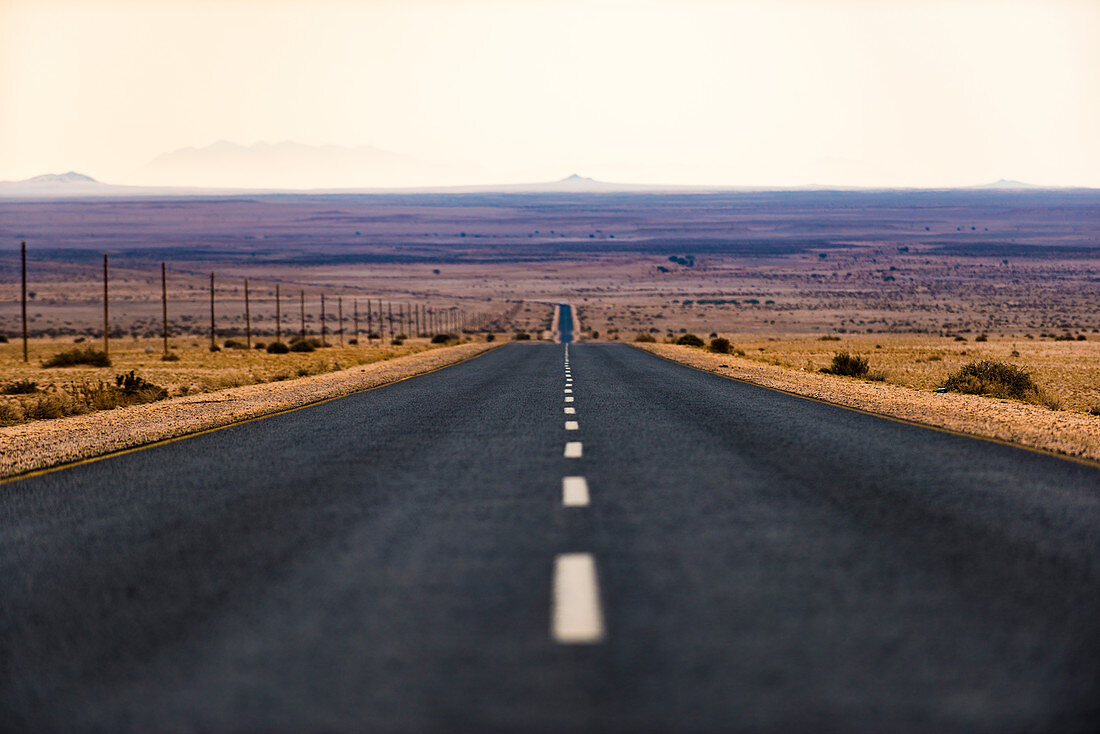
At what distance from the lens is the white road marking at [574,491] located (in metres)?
8.60

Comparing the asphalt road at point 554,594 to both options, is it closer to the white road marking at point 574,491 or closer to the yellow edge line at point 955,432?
the white road marking at point 574,491

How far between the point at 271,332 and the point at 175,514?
341 feet

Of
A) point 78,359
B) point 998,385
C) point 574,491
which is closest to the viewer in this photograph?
point 574,491

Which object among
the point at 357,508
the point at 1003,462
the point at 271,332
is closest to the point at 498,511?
the point at 357,508

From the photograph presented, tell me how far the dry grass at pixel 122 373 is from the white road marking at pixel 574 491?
1426cm

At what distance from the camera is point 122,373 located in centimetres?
4019

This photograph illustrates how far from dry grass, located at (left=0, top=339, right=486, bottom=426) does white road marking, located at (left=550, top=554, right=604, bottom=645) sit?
1671 cm

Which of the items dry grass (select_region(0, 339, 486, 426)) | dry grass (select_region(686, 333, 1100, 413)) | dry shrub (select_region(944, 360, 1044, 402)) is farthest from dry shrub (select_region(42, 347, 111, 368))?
dry shrub (select_region(944, 360, 1044, 402))

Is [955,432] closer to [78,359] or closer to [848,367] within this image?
[848,367]

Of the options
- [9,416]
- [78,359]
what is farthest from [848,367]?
[78,359]

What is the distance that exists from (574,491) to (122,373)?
116ft

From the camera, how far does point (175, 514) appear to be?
845cm

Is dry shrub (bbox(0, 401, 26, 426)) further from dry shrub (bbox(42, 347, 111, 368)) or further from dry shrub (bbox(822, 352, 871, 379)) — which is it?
dry shrub (bbox(42, 347, 111, 368))

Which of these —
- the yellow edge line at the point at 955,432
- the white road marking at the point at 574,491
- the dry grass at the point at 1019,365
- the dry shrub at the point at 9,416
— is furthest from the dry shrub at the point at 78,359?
the white road marking at the point at 574,491
